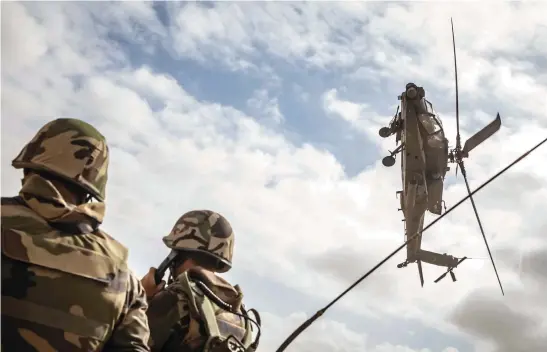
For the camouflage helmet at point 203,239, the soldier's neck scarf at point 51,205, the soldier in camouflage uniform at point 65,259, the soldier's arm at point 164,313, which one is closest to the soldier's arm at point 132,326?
the soldier in camouflage uniform at point 65,259

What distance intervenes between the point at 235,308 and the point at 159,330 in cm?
77

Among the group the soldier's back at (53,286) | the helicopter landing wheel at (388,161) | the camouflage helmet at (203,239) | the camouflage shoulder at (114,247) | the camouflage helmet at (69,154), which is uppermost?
the helicopter landing wheel at (388,161)

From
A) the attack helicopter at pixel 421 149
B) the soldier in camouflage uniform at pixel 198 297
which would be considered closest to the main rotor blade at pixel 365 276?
the soldier in camouflage uniform at pixel 198 297

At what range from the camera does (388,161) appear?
78.8ft

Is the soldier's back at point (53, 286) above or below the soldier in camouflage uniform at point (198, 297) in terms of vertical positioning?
below

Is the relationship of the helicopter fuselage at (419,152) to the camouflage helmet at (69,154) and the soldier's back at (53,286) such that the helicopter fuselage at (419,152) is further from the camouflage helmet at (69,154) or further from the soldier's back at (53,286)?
the soldier's back at (53,286)

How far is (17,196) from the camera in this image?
3.21m

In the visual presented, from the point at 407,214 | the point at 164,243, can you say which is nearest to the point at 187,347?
the point at 164,243

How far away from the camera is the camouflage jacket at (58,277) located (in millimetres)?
2988

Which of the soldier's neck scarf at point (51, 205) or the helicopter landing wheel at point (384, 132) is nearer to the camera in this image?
the soldier's neck scarf at point (51, 205)

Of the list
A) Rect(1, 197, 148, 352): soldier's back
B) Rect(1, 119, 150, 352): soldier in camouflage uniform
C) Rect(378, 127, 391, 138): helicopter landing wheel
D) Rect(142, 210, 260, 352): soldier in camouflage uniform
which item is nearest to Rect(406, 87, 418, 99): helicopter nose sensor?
Rect(378, 127, 391, 138): helicopter landing wheel

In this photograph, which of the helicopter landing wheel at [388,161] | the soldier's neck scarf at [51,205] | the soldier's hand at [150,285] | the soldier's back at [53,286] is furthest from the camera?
the helicopter landing wheel at [388,161]

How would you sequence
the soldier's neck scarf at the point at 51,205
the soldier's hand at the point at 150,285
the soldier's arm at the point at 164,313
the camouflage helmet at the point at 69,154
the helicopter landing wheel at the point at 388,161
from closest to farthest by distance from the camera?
the soldier's neck scarf at the point at 51,205 < the camouflage helmet at the point at 69,154 < the soldier's arm at the point at 164,313 < the soldier's hand at the point at 150,285 < the helicopter landing wheel at the point at 388,161

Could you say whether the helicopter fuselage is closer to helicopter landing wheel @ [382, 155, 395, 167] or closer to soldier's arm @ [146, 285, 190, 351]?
helicopter landing wheel @ [382, 155, 395, 167]
